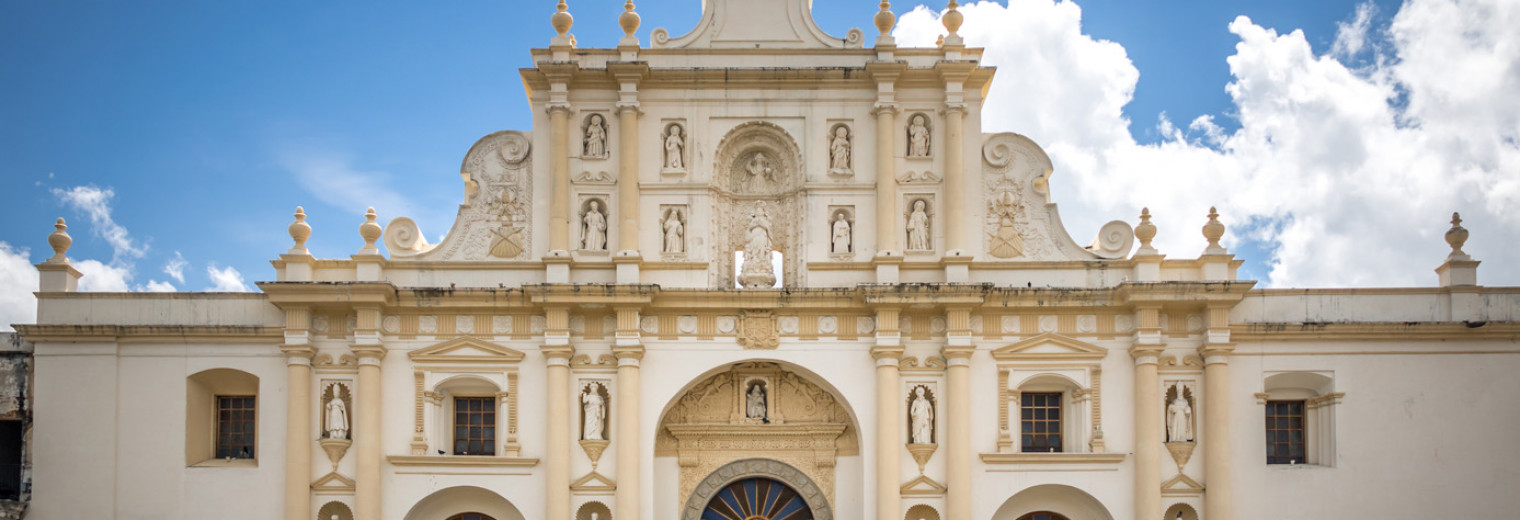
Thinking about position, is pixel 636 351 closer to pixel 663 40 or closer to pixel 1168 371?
pixel 663 40

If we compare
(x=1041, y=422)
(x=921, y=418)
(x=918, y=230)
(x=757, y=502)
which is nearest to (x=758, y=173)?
(x=918, y=230)

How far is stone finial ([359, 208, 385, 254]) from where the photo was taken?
21406 millimetres

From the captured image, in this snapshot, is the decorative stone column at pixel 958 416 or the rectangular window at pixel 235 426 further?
the rectangular window at pixel 235 426

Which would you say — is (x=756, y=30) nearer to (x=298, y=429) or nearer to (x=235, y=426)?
(x=298, y=429)

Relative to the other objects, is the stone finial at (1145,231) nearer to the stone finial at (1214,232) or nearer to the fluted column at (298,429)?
the stone finial at (1214,232)

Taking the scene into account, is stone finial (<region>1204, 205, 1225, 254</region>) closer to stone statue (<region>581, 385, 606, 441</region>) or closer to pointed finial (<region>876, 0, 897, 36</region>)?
pointed finial (<region>876, 0, 897, 36</region>)

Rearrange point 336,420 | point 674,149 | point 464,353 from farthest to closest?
1. point 674,149
2. point 464,353
3. point 336,420

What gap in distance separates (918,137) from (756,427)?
209 inches

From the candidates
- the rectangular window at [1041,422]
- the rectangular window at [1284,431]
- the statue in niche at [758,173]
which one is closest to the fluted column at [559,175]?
the statue in niche at [758,173]

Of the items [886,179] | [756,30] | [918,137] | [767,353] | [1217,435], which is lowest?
[1217,435]

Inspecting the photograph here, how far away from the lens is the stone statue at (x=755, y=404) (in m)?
22.1

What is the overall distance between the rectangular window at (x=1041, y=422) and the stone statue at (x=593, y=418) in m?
6.65

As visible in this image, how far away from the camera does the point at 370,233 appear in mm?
21438

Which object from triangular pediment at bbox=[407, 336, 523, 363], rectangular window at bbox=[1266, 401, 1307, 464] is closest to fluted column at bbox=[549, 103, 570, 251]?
triangular pediment at bbox=[407, 336, 523, 363]
